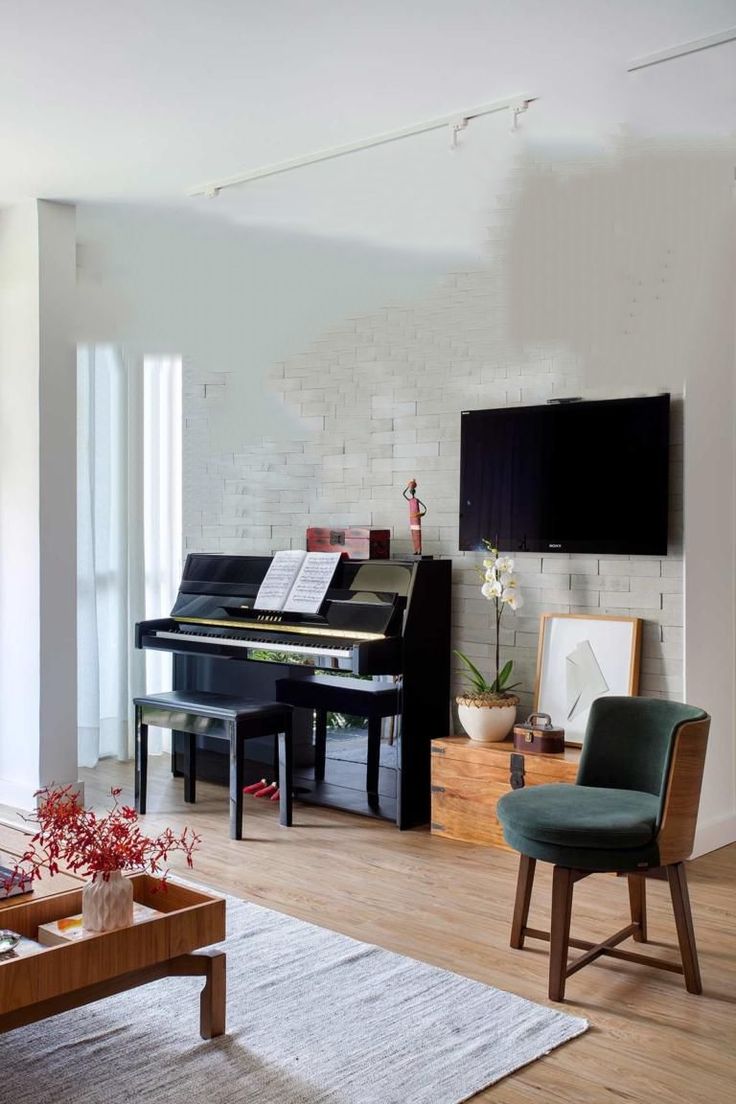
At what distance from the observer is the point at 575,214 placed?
371 centimetres

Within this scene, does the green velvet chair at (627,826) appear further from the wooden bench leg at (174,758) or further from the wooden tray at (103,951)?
the wooden bench leg at (174,758)

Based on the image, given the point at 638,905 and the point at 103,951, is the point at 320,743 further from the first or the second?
the point at 103,951

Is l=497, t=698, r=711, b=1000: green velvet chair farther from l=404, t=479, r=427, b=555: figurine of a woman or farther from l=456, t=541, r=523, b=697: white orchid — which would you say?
l=404, t=479, r=427, b=555: figurine of a woman

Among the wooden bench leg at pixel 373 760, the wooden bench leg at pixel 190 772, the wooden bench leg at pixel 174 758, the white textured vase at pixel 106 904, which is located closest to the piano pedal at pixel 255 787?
the wooden bench leg at pixel 190 772

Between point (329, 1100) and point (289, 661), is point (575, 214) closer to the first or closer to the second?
point (289, 661)

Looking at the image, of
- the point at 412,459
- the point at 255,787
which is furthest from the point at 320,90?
the point at 255,787

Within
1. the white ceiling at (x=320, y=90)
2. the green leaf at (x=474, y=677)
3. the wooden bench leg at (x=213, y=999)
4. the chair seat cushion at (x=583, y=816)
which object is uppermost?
the white ceiling at (x=320, y=90)

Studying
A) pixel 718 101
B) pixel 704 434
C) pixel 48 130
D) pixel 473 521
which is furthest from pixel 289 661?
pixel 718 101

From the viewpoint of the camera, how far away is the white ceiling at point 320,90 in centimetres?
312

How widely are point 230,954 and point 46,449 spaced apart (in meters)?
2.64

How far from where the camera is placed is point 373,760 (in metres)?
4.93

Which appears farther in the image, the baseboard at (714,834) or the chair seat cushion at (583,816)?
the baseboard at (714,834)

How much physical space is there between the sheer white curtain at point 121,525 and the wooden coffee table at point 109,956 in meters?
3.23

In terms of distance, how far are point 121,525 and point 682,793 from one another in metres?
3.94
